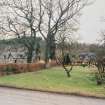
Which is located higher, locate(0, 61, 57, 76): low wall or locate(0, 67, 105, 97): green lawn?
locate(0, 61, 57, 76): low wall

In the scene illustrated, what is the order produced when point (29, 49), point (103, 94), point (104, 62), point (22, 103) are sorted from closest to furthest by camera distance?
point (22, 103)
point (103, 94)
point (104, 62)
point (29, 49)

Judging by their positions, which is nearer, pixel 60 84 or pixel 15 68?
pixel 60 84

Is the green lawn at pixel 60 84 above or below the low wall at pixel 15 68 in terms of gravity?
below

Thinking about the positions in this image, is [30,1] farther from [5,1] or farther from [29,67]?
[29,67]

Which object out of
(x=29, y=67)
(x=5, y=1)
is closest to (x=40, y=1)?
(x=5, y=1)

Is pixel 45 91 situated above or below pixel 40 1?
below

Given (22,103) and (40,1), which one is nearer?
(22,103)

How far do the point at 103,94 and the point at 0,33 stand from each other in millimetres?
33052

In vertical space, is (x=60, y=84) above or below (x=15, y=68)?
below

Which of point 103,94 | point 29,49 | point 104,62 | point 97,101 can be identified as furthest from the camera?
point 29,49

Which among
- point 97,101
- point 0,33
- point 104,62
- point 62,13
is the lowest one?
point 97,101

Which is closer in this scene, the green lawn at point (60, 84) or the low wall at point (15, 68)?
the green lawn at point (60, 84)

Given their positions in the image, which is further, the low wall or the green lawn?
the low wall

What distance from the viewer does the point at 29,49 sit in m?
49.5
